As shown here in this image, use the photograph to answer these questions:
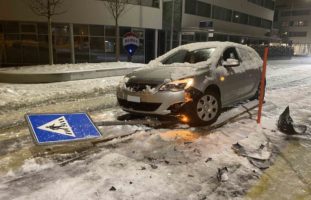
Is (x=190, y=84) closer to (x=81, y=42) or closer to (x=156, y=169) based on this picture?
(x=156, y=169)

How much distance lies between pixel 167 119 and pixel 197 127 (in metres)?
0.75

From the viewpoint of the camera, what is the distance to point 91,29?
68.0 feet

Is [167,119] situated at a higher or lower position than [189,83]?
lower

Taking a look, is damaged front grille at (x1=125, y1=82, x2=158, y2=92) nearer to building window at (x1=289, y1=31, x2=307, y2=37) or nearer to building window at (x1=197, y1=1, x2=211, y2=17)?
building window at (x1=197, y1=1, x2=211, y2=17)

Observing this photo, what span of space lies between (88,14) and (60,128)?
55.2ft

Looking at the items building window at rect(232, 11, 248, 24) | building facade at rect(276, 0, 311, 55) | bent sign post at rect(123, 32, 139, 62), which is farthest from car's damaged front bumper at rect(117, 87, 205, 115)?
building facade at rect(276, 0, 311, 55)

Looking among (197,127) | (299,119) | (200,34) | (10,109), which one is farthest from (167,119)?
(200,34)

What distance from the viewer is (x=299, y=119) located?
6891 millimetres

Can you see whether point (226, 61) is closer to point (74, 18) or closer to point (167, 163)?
point (167, 163)

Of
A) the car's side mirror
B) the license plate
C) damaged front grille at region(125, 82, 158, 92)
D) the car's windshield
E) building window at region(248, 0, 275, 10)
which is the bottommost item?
the license plate

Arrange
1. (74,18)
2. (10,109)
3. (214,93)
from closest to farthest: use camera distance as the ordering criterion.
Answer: (214,93)
(10,109)
(74,18)

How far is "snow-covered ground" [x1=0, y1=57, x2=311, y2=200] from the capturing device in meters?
3.53

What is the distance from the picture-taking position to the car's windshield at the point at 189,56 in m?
6.66

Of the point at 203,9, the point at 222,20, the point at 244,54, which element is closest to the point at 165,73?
the point at 244,54
